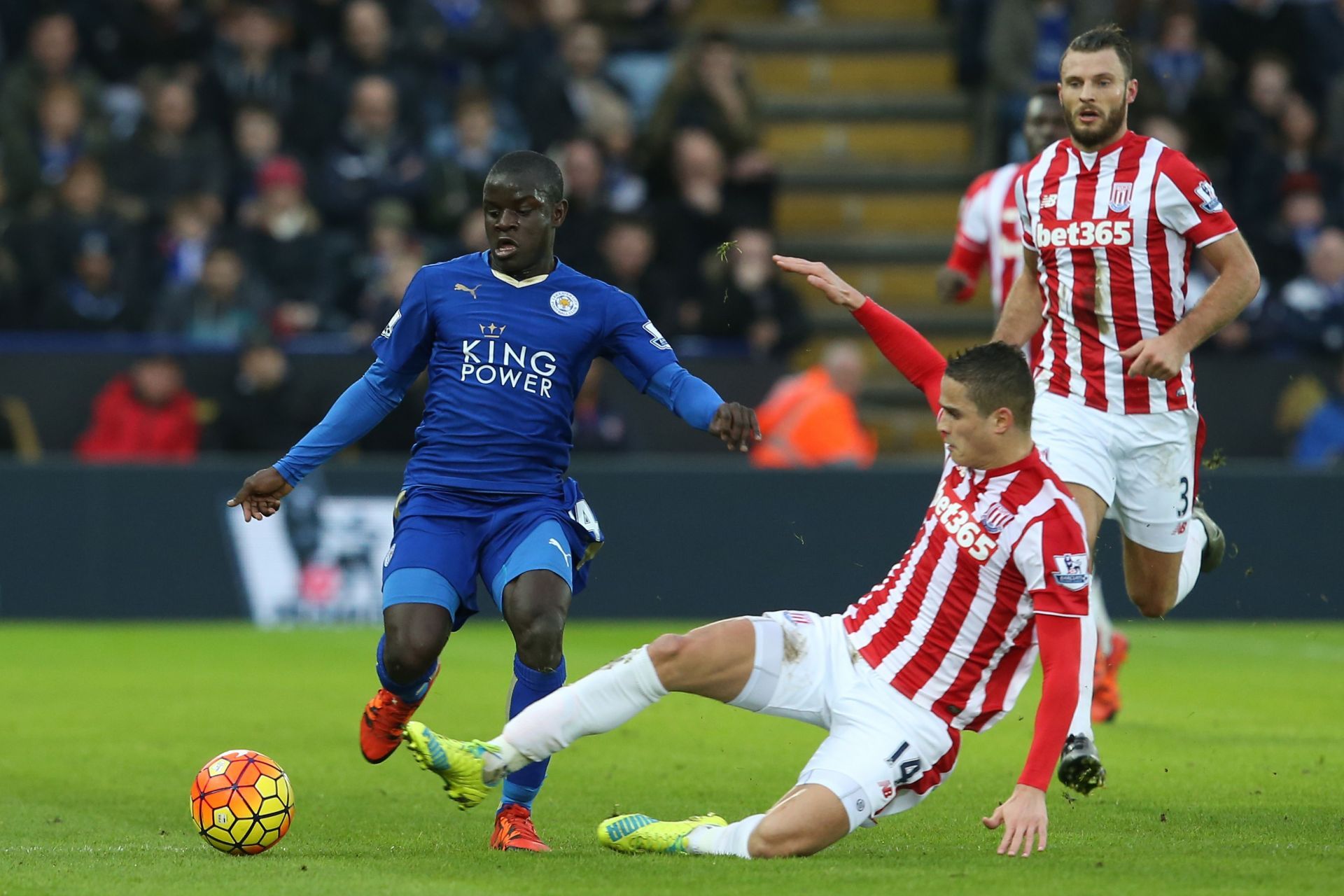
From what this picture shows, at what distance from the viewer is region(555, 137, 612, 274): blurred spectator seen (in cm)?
1482

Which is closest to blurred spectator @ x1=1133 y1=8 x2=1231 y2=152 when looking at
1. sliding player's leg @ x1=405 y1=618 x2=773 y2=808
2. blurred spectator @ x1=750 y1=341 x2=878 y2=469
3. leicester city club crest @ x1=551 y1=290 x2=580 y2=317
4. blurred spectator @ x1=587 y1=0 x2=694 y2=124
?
blurred spectator @ x1=587 y1=0 x2=694 y2=124

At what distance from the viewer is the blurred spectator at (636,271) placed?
14.7 meters

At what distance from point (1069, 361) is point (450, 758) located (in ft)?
9.18

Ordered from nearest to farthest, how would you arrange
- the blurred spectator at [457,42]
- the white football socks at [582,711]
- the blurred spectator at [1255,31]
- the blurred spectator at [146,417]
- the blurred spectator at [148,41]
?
the white football socks at [582,711] → the blurred spectator at [146,417] → the blurred spectator at [148,41] → the blurred spectator at [457,42] → the blurred spectator at [1255,31]

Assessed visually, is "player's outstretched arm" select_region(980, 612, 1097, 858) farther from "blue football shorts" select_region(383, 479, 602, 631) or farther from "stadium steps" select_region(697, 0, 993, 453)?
"stadium steps" select_region(697, 0, 993, 453)

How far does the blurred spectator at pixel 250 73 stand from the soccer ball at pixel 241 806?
35.1ft

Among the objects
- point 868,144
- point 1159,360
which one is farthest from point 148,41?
point 1159,360

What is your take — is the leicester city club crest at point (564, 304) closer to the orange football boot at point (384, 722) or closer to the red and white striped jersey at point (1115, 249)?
the orange football boot at point (384, 722)

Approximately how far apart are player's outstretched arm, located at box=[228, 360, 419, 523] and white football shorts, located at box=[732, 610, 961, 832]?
1.47 m

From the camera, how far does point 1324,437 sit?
1454 cm

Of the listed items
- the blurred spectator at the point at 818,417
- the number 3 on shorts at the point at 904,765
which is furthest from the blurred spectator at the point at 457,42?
the number 3 on shorts at the point at 904,765

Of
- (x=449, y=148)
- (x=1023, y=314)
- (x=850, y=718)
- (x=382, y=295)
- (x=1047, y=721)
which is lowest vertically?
(x=382, y=295)

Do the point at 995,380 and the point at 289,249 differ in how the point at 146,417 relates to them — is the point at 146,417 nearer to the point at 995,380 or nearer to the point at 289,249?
the point at 289,249

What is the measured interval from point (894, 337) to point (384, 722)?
202 centimetres
